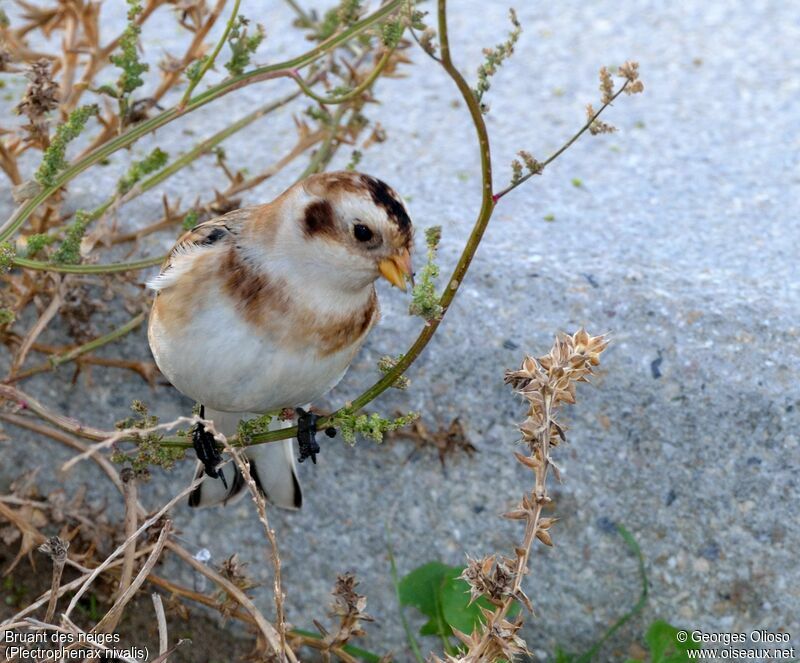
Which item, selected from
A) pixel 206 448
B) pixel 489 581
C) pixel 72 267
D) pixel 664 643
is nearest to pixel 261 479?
pixel 206 448

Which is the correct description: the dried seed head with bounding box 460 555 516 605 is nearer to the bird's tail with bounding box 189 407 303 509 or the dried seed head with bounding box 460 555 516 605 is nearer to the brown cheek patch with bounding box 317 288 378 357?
the brown cheek patch with bounding box 317 288 378 357

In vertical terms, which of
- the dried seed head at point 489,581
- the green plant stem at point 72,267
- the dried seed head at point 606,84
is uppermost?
the dried seed head at point 606,84

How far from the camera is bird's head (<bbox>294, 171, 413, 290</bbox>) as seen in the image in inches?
91.5

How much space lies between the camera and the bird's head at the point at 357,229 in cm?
232

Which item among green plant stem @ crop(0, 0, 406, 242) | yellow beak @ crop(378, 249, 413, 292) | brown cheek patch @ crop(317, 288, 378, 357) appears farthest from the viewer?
green plant stem @ crop(0, 0, 406, 242)

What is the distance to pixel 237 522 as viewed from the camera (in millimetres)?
3129

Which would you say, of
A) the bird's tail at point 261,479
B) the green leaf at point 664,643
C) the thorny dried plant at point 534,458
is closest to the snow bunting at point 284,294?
the bird's tail at point 261,479

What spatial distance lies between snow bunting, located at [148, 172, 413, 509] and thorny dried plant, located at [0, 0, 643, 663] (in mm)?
140

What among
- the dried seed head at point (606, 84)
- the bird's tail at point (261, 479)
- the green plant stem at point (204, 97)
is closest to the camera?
the dried seed head at point (606, 84)

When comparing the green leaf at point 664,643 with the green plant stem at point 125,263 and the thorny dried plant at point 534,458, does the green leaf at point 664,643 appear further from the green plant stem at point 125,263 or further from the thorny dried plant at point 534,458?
the green plant stem at point 125,263

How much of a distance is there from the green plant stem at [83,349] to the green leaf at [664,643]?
4.82 feet

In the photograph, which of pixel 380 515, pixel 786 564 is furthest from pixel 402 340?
pixel 786 564

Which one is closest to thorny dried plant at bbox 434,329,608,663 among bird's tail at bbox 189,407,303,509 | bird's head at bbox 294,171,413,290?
bird's head at bbox 294,171,413,290

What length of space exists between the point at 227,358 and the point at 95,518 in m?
0.86
